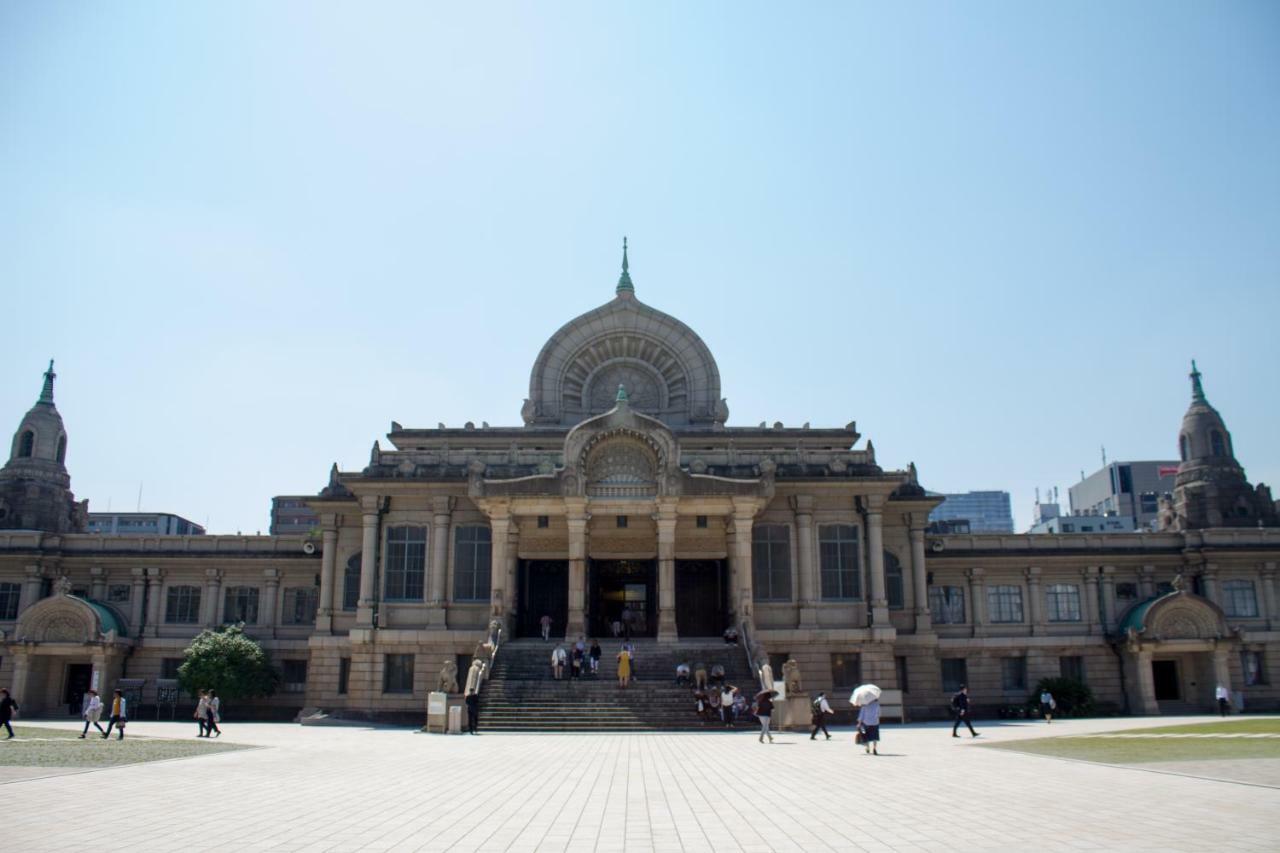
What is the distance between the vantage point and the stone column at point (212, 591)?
177 ft

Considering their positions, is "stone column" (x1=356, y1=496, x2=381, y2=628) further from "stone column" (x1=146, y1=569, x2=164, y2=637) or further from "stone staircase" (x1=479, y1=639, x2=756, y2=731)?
"stone column" (x1=146, y1=569, x2=164, y2=637)

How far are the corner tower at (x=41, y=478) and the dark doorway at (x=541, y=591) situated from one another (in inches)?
1222

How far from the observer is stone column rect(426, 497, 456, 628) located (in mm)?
45375

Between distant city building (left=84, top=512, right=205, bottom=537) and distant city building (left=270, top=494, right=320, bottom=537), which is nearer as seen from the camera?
distant city building (left=84, top=512, right=205, bottom=537)

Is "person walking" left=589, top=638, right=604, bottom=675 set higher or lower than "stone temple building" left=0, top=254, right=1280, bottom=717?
lower

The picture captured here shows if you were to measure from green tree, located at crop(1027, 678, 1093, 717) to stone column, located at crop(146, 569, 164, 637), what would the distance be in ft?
147

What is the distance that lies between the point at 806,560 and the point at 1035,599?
50.4 ft

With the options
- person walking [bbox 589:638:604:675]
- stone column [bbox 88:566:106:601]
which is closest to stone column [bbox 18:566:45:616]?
stone column [bbox 88:566:106:601]

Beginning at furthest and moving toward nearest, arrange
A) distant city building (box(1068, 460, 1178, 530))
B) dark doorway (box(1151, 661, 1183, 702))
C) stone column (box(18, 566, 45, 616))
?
distant city building (box(1068, 460, 1178, 530))
stone column (box(18, 566, 45, 616))
dark doorway (box(1151, 661, 1183, 702))

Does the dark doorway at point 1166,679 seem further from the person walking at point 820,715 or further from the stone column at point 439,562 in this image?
the stone column at point 439,562

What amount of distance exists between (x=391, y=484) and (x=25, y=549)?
22.4 metres

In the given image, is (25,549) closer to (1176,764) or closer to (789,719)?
(789,719)

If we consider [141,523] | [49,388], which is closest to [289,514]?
[141,523]

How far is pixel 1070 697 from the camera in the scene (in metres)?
48.5
